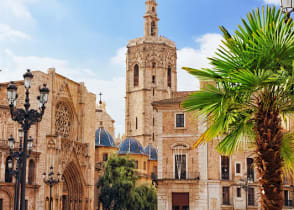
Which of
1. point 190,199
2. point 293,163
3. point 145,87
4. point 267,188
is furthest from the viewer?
point 145,87

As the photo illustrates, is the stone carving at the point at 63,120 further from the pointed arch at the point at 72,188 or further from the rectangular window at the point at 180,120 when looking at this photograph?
the rectangular window at the point at 180,120

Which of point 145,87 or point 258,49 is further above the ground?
point 145,87

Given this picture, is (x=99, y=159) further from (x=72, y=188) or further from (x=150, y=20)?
(x=150, y=20)

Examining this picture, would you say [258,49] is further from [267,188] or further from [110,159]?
[110,159]

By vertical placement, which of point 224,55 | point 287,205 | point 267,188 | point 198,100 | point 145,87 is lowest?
point 287,205

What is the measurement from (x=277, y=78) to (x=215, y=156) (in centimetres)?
2828

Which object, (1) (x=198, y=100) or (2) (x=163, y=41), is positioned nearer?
(1) (x=198, y=100)

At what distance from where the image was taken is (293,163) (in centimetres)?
1087

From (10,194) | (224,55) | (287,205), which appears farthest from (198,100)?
(10,194)

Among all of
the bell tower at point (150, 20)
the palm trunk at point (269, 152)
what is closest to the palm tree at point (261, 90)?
the palm trunk at point (269, 152)

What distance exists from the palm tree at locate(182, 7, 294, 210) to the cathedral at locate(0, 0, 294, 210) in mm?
9885

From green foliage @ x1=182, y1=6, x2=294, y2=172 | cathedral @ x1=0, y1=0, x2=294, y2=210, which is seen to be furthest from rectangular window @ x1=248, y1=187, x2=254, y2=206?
green foliage @ x1=182, y1=6, x2=294, y2=172

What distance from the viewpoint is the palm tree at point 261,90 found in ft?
30.3

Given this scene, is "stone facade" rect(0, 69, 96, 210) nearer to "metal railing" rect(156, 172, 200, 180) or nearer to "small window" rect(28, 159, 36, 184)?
"small window" rect(28, 159, 36, 184)
